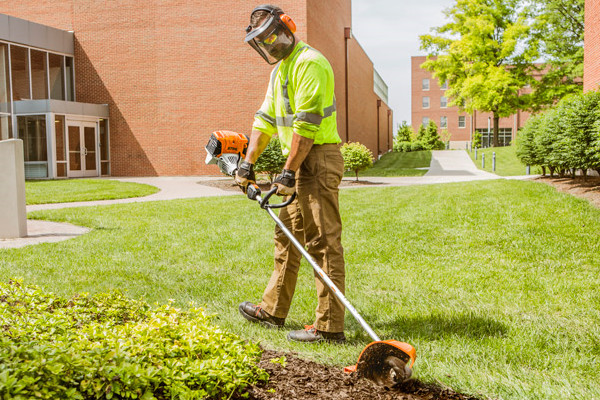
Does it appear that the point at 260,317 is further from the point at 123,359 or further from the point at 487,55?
the point at 487,55

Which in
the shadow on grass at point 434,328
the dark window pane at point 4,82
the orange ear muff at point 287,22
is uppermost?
the dark window pane at point 4,82

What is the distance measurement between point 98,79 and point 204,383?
25146 millimetres

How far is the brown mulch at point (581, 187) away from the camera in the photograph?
35.2 feet

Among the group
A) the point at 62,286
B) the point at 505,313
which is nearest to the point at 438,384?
the point at 505,313

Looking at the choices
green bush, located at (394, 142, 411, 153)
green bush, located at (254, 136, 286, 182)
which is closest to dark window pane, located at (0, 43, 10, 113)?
green bush, located at (254, 136, 286, 182)

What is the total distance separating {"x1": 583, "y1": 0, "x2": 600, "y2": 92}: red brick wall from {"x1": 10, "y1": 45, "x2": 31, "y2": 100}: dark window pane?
21.1 meters

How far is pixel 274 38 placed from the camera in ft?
11.6

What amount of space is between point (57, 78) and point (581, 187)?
21.9 m

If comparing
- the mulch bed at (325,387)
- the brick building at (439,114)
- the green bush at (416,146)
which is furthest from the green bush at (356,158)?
the brick building at (439,114)

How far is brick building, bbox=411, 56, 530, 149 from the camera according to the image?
6706 cm

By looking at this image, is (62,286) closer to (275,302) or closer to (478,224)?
(275,302)

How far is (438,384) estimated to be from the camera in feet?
9.51

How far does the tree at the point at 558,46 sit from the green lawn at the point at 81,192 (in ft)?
90.5

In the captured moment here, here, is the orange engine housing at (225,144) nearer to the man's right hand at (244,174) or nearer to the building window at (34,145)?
the man's right hand at (244,174)
